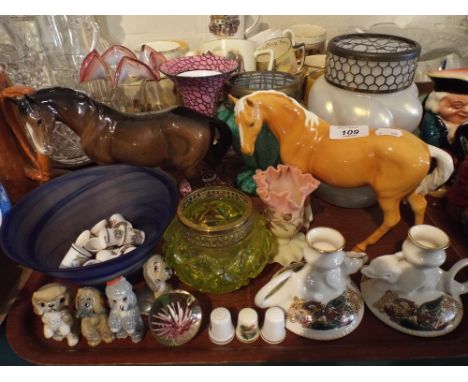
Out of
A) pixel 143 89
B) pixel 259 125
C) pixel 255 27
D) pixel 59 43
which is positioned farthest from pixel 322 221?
pixel 59 43

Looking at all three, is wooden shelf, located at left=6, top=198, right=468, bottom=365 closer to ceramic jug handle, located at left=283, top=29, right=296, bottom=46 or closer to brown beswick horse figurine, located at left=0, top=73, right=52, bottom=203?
brown beswick horse figurine, located at left=0, top=73, right=52, bottom=203

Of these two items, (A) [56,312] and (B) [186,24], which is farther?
(B) [186,24]

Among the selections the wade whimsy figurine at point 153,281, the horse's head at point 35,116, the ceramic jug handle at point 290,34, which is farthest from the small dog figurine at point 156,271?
the ceramic jug handle at point 290,34

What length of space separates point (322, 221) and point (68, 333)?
1.54 ft

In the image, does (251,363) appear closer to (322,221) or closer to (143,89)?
(322,221)

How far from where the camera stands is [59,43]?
0.95m

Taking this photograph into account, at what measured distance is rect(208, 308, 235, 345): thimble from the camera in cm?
50

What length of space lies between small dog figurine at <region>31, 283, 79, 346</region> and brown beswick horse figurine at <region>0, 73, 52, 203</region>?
0.33 m

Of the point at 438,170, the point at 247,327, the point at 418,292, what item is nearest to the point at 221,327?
the point at 247,327

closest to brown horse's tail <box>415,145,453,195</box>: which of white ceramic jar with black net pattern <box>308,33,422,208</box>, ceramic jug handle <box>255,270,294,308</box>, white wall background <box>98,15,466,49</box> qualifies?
white ceramic jar with black net pattern <box>308,33,422,208</box>

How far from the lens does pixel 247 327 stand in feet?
1.65

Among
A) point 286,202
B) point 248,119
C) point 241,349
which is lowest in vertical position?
point 241,349

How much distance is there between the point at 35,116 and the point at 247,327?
486 millimetres

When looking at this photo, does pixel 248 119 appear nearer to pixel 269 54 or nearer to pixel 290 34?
pixel 269 54
